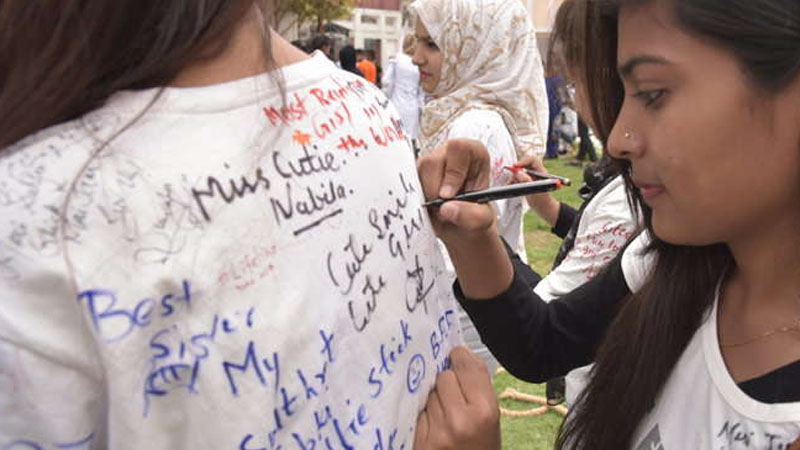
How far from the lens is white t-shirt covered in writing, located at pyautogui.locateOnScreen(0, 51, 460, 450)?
1.98 ft

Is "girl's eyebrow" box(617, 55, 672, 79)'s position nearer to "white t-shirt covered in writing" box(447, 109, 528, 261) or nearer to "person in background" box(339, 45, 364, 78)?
"white t-shirt covered in writing" box(447, 109, 528, 261)

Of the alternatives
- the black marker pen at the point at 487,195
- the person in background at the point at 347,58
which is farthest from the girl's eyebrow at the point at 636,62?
the person in background at the point at 347,58

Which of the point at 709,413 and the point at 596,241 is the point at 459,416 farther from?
the point at 596,241

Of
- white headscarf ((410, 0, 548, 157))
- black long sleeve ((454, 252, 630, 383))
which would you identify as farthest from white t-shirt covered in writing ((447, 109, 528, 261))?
black long sleeve ((454, 252, 630, 383))

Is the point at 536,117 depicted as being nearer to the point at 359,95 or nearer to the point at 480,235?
the point at 480,235

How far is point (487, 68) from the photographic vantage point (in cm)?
290

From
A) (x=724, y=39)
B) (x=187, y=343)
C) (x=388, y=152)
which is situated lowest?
(x=187, y=343)

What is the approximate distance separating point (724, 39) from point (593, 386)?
0.72 metres

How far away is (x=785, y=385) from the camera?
40.5 inches

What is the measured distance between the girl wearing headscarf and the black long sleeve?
1.19 metres

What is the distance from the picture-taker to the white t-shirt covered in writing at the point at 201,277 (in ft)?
1.98

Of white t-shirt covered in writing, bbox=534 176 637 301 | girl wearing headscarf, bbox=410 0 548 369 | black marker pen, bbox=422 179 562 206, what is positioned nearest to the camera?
black marker pen, bbox=422 179 562 206

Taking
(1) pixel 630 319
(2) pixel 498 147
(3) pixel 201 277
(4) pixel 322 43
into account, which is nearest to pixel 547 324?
(1) pixel 630 319

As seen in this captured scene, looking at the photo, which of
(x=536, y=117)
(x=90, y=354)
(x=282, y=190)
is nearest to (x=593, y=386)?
(x=282, y=190)
